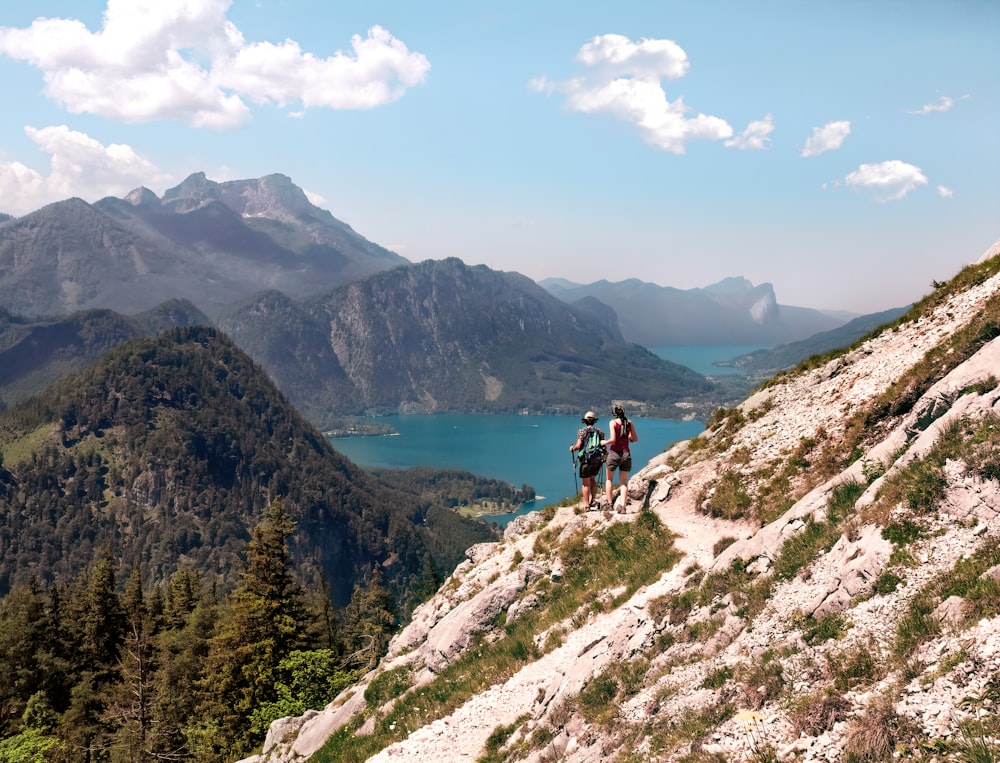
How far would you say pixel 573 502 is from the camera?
98.0ft

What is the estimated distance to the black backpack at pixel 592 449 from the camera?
24.9 meters

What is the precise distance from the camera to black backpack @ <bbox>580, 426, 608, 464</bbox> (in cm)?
2488

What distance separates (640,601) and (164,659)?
165ft

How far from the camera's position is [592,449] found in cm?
2498

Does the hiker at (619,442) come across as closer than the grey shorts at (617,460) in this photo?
Yes

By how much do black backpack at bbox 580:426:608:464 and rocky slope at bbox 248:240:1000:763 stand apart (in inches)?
93.3

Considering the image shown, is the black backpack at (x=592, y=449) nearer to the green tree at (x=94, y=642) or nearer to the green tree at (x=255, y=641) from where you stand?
the green tree at (x=255, y=641)

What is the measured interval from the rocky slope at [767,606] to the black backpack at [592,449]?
7.77 ft

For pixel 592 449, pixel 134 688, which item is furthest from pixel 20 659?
pixel 592 449

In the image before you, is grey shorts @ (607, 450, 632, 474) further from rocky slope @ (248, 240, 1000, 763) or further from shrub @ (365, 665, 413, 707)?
shrub @ (365, 665, 413, 707)

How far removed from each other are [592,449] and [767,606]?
11759 millimetres

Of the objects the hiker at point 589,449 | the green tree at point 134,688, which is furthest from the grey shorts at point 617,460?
the green tree at point 134,688

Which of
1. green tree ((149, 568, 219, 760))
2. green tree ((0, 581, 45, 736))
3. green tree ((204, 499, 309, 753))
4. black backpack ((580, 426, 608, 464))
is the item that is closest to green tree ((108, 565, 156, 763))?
green tree ((149, 568, 219, 760))

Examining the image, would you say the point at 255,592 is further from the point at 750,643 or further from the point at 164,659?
the point at 750,643
